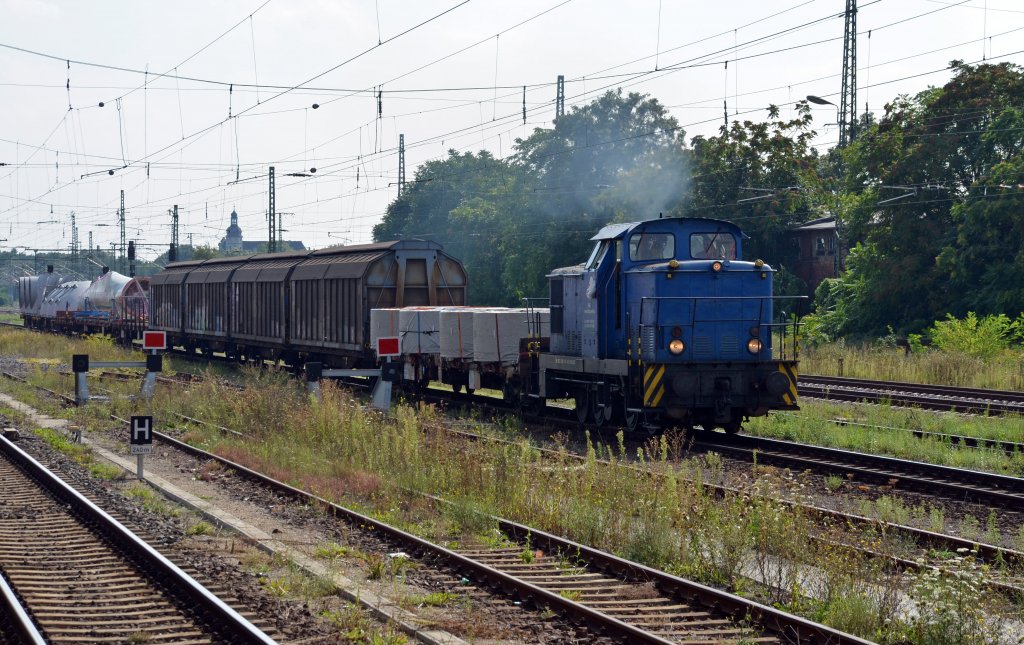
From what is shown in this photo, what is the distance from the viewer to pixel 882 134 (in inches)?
1452

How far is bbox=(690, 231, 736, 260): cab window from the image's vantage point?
1616 cm

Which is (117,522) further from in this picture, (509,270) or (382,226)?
(382,226)

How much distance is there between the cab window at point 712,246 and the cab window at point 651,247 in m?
0.35

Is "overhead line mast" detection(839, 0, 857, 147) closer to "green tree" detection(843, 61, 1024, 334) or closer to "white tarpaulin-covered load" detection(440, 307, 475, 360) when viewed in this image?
"green tree" detection(843, 61, 1024, 334)

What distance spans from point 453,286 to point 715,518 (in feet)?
59.8

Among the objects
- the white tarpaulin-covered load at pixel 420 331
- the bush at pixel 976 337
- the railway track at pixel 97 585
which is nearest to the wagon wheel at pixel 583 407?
the white tarpaulin-covered load at pixel 420 331

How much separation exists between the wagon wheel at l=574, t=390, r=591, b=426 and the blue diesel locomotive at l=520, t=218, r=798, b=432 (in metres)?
0.42

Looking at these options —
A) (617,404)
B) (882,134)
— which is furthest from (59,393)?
(882,134)

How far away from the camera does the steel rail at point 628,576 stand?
674 centimetres

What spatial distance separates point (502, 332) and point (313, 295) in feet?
30.6

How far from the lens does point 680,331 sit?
15523 millimetres

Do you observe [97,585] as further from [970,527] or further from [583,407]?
[583,407]

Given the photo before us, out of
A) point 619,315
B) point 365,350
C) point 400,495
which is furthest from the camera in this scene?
point 365,350

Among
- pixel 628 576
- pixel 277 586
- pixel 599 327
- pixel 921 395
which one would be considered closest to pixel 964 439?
pixel 599 327
